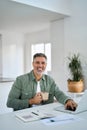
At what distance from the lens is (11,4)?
364 cm

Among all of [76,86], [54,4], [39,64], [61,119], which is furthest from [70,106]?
[54,4]

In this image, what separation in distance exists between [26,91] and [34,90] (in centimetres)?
9

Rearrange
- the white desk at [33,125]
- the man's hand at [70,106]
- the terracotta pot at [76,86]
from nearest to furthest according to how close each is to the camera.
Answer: the white desk at [33,125], the man's hand at [70,106], the terracotta pot at [76,86]

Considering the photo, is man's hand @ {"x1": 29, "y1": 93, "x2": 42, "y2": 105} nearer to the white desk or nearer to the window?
the white desk

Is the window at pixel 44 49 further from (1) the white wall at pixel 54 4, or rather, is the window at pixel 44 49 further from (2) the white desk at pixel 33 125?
(2) the white desk at pixel 33 125

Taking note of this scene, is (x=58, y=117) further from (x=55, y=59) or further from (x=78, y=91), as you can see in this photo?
(x=55, y=59)

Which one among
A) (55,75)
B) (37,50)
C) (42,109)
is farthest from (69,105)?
(37,50)

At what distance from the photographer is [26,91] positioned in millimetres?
2178

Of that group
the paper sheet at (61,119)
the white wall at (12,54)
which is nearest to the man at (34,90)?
the paper sheet at (61,119)

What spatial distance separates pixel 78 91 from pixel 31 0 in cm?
204

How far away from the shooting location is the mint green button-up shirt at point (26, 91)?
81.1 inches

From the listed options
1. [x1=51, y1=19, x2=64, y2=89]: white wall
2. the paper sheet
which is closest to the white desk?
the paper sheet

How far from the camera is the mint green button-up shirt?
81.1 inches

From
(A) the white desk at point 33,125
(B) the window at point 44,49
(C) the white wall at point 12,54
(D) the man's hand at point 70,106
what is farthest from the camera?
(C) the white wall at point 12,54
